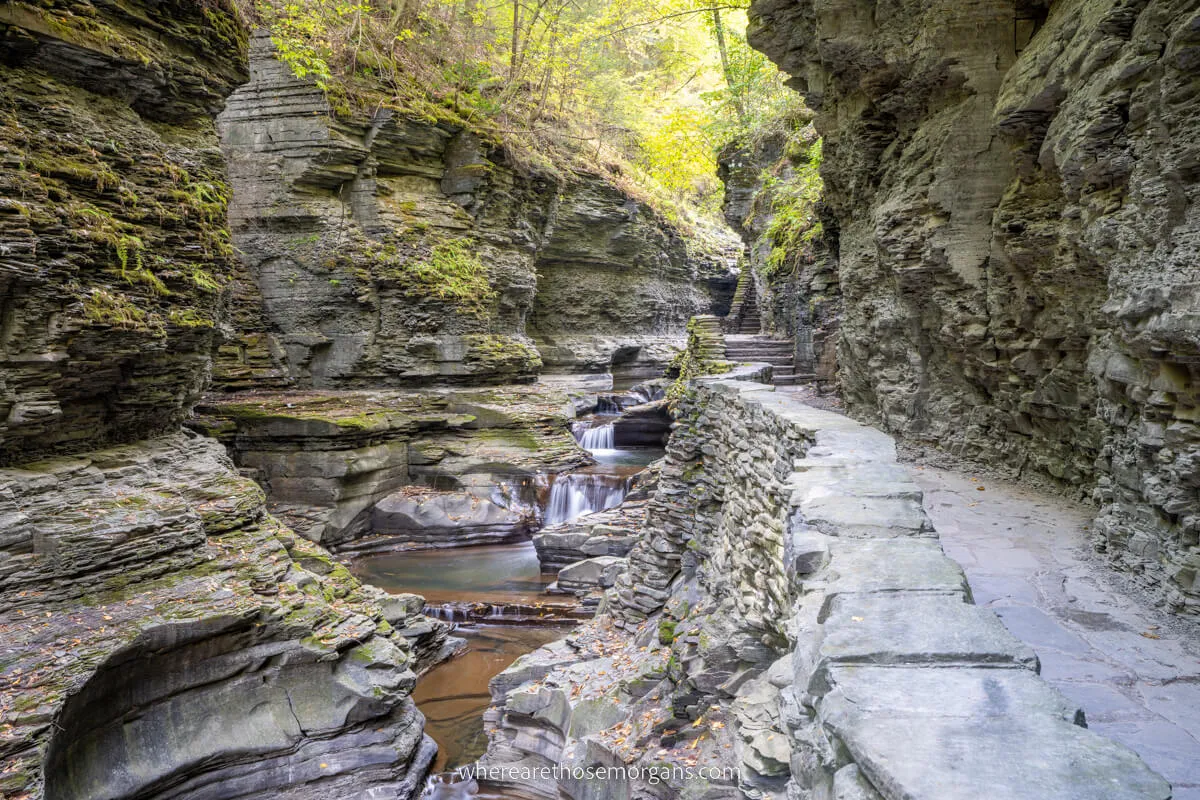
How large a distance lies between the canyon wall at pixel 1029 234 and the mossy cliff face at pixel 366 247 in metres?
11.7

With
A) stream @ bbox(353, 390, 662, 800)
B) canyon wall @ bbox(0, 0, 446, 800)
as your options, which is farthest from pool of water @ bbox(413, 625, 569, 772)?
canyon wall @ bbox(0, 0, 446, 800)

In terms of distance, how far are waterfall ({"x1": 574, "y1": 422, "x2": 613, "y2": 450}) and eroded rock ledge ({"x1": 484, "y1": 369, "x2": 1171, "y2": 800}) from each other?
9.83 metres

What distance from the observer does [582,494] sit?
1664cm

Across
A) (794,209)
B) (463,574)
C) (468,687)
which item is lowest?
(468,687)

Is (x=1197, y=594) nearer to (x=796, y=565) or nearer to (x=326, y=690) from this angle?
(x=796, y=565)

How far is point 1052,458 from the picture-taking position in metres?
6.24

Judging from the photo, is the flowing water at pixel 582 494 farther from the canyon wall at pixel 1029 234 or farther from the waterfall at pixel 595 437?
the canyon wall at pixel 1029 234

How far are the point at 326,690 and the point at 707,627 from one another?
15.0 ft

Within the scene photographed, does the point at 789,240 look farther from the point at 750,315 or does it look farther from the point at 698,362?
the point at 750,315

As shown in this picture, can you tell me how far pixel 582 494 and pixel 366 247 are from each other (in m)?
8.90

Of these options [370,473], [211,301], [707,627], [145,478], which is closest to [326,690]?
[145,478]

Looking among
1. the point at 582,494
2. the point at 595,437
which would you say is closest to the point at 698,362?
the point at 582,494

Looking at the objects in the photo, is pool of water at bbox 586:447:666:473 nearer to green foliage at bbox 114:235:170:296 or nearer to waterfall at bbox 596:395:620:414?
waterfall at bbox 596:395:620:414

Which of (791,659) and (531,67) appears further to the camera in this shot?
(531,67)
